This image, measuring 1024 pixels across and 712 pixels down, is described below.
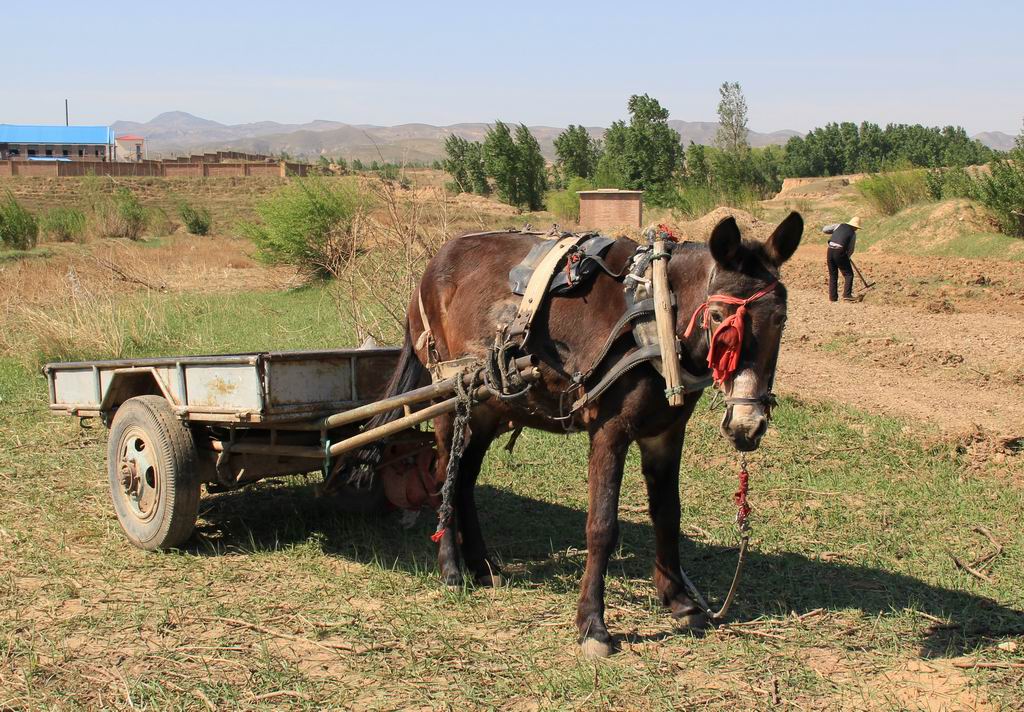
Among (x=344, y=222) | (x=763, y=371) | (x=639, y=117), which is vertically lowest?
(x=763, y=371)

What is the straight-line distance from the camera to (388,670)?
389 cm

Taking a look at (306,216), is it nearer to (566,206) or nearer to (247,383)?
(566,206)

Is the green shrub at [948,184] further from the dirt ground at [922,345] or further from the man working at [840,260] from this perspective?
the man working at [840,260]

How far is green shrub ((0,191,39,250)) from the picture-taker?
97.2ft

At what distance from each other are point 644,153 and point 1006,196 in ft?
56.2

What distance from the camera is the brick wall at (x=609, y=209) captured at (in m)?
22.0

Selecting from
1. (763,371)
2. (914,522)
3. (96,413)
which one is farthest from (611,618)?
(96,413)

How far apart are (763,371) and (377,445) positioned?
2.34 meters

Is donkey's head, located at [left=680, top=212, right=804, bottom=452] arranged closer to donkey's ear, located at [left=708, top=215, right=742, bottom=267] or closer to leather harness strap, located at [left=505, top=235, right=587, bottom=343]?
donkey's ear, located at [left=708, top=215, right=742, bottom=267]

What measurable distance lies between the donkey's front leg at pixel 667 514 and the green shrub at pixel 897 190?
22246mm

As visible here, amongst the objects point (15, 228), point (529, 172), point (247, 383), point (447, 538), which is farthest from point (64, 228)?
point (447, 538)

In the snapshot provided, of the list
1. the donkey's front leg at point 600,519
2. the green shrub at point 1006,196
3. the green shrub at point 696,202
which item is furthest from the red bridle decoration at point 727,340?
the green shrub at point 696,202

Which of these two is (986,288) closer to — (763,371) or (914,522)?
(914,522)

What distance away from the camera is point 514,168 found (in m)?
39.2
